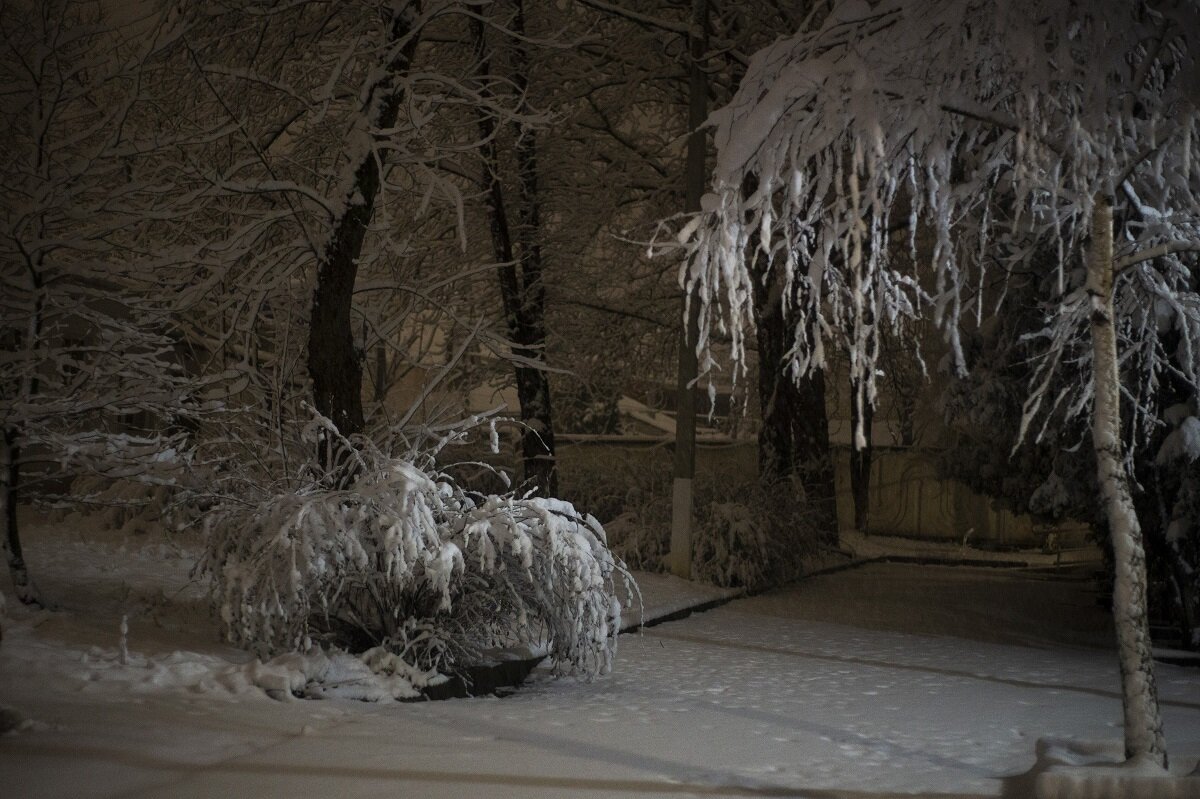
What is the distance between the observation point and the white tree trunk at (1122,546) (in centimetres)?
537

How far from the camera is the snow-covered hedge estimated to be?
7.36 m

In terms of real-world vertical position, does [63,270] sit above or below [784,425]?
above

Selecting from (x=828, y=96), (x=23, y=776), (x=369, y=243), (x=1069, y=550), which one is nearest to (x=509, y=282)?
(x=369, y=243)

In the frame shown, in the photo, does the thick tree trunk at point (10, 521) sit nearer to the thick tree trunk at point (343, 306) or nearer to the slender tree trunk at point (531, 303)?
the thick tree trunk at point (343, 306)

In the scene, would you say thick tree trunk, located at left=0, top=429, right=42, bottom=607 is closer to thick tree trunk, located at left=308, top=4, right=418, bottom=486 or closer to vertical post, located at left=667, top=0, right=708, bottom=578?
thick tree trunk, located at left=308, top=4, right=418, bottom=486

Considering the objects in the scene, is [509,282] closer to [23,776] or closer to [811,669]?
[811,669]

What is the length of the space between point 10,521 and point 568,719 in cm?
449

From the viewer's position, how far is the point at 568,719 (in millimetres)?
7059

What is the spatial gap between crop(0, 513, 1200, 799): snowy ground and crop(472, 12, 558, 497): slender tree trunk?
20.6 ft

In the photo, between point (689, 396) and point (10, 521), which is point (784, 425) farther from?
point (10, 521)

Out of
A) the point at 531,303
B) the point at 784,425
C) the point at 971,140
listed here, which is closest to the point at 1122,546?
the point at 971,140

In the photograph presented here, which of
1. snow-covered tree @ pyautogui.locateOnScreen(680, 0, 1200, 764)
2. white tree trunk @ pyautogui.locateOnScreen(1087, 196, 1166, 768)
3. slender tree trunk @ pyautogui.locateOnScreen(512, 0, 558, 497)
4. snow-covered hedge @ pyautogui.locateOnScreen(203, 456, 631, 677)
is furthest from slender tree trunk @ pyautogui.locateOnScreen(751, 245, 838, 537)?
white tree trunk @ pyautogui.locateOnScreen(1087, 196, 1166, 768)

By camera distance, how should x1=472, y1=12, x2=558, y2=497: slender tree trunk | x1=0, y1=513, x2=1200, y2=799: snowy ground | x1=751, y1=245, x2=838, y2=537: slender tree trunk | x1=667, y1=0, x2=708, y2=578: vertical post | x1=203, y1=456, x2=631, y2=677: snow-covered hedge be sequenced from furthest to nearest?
x1=751, y1=245, x2=838, y2=537: slender tree trunk < x1=472, y1=12, x2=558, y2=497: slender tree trunk < x1=667, y1=0, x2=708, y2=578: vertical post < x1=203, y1=456, x2=631, y2=677: snow-covered hedge < x1=0, y1=513, x2=1200, y2=799: snowy ground

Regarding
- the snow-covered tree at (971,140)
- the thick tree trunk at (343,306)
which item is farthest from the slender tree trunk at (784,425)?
the snow-covered tree at (971,140)
